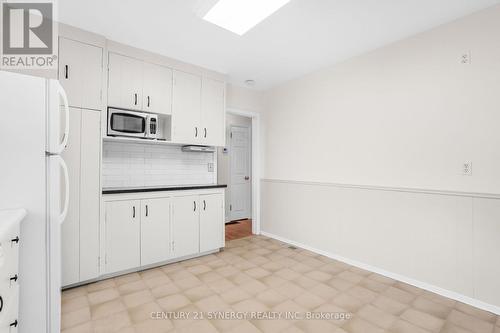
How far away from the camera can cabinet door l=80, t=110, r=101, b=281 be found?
2.53m

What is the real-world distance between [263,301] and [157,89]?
2.72 m

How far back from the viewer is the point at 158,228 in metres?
3.00

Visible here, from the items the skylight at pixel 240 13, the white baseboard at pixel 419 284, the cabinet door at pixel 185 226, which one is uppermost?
the skylight at pixel 240 13

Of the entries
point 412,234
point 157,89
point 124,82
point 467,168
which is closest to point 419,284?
point 412,234

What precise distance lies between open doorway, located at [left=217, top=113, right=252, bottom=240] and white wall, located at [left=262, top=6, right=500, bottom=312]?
2014mm

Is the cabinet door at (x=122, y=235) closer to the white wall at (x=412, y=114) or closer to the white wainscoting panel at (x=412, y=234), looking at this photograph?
the white wainscoting panel at (x=412, y=234)

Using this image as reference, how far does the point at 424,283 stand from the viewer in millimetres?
2537

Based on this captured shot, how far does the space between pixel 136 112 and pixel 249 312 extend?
2508 millimetres

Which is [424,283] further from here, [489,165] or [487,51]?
[487,51]

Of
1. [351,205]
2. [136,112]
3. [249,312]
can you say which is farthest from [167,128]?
[351,205]

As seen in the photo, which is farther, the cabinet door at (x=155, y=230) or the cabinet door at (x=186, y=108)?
the cabinet door at (x=186, y=108)

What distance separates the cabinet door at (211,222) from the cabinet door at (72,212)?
140 cm

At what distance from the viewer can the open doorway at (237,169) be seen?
18.0ft

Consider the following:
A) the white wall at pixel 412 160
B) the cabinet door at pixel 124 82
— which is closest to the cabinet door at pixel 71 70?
the cabinet door at pixel 124 82
